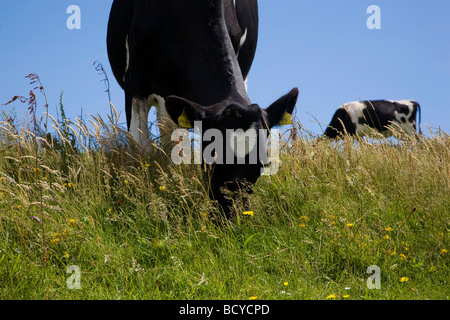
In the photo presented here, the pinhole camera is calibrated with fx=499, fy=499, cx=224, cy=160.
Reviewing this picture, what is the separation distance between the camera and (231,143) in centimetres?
484

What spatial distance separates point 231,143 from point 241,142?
0.10m

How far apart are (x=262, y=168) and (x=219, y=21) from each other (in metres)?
2.08

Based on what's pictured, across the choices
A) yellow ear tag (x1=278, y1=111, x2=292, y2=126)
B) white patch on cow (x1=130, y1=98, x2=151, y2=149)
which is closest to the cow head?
yellow ear tag (x1=278, y1=111, x2=292, y2=126)

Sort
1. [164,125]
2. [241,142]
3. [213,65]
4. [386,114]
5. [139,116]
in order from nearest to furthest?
[241,142] → [213,65] → [164,125] → [139,116] → [386,114]

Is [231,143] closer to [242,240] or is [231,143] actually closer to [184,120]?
[184,120]

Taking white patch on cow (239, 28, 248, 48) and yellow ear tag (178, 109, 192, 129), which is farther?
white patch on cow (239, 28, 248, 48)

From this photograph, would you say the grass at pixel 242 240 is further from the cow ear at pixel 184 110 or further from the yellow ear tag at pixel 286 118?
the yellow ear tag at pixel 286 118

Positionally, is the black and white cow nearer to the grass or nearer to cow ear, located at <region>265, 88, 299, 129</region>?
the grass

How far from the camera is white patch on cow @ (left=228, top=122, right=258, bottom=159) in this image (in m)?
4.83

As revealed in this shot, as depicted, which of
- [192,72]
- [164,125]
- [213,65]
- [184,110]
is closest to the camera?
[184,110]

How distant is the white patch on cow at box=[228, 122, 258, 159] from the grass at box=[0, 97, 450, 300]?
548 mm

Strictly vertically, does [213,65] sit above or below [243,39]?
below

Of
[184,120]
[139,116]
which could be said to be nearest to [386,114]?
[139,116]

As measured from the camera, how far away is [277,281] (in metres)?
4.16
